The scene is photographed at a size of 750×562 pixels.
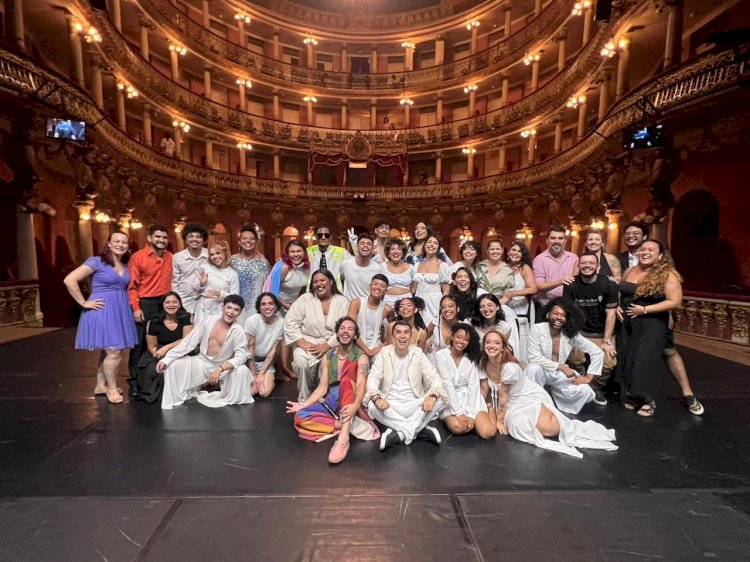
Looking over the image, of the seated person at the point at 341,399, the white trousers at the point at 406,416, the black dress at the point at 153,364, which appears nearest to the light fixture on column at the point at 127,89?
the black dress at the point at 153,364

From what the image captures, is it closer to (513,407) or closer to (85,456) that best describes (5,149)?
(85,456)

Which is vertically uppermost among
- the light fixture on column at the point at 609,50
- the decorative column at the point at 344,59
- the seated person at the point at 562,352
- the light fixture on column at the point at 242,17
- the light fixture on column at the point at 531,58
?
the light fixture on column at the point at 242,17

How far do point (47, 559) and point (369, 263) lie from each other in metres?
4.11

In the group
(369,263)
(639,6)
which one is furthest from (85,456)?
(639,6)

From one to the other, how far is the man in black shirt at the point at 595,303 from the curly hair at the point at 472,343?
1498mm

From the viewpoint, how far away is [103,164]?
1279 cm

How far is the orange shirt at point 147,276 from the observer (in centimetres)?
459

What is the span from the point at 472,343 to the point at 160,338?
3.69 m

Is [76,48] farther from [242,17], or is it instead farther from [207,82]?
[242,17]

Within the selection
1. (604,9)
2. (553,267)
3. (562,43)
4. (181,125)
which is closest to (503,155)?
(562,43)

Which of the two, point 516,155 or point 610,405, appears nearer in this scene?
point 610,405

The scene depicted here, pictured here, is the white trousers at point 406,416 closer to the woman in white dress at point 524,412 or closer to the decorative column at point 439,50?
the woman in white dress at point 524,412

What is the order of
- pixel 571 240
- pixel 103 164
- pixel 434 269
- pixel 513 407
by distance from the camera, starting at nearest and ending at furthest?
pixel 513 407, pixel 434 269, pixel 103 164, pixel 571 240

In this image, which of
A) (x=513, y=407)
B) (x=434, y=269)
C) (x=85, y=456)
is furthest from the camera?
(x=434, y=269)
